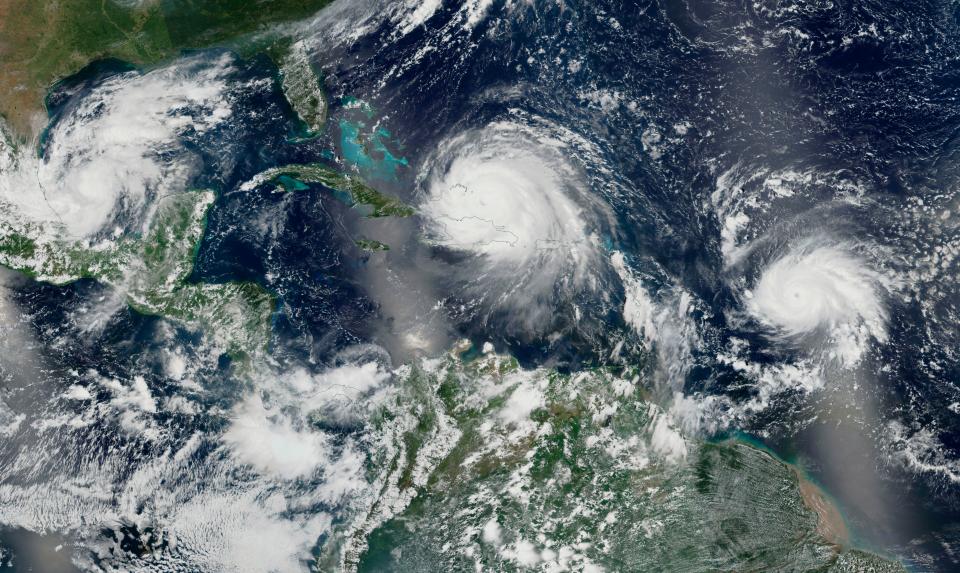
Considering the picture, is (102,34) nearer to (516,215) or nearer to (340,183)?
(340,183)

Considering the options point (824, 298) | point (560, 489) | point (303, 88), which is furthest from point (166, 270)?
point (824, 298)

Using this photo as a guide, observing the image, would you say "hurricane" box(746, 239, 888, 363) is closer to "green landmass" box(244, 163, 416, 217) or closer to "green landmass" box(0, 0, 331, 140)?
"green landmass" box(244, 163, 416, 217)

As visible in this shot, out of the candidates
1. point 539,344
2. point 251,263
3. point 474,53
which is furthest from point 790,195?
point 251,263

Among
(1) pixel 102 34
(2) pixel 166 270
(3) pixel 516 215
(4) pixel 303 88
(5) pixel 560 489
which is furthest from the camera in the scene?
(1) pixel 102 34

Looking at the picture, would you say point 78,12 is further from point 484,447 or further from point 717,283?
point 717,283

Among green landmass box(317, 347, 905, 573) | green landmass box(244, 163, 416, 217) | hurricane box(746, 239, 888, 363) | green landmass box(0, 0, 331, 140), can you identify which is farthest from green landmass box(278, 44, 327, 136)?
hurricane box(746, 239, 888, 363)

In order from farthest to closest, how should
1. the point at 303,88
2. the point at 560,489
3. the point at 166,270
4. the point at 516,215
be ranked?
the point at 303,88, the point at 166,270, the point at 516,215, the point at 560,489
